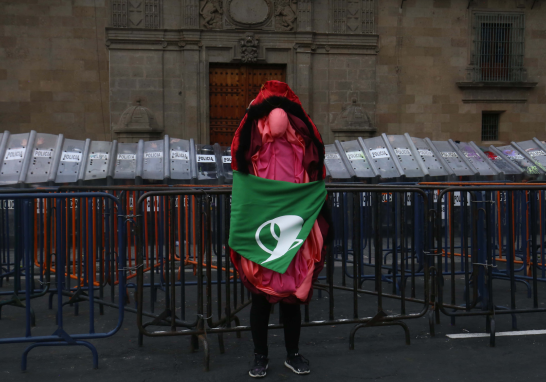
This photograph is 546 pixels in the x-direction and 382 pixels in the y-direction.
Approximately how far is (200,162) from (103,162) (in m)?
1.77

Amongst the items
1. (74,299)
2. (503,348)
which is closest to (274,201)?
(503,348)

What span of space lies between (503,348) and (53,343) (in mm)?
3657

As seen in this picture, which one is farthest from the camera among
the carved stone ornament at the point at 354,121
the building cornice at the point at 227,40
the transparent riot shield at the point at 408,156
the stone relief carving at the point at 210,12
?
the carved stone ornament at the point at 354,121

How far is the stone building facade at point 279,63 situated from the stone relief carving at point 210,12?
28 millimetres

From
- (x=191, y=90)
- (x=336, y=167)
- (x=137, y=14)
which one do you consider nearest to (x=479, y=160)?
(x=336, y=167)

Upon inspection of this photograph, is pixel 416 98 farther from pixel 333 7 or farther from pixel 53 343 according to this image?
pixel 53 343

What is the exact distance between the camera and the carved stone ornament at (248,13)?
16500mm

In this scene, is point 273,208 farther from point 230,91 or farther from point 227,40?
point 230,91

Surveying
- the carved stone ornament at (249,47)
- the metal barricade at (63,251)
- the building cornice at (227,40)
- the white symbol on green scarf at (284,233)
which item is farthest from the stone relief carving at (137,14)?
the white symbol on green scarf at (284,233)

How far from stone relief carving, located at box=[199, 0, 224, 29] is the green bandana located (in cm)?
1292

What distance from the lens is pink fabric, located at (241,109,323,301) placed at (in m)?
4.21

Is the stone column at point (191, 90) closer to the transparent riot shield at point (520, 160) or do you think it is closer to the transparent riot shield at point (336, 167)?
the transparent riot shield at point (336, 167)

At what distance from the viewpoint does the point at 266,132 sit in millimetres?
4293

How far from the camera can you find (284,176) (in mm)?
4367
